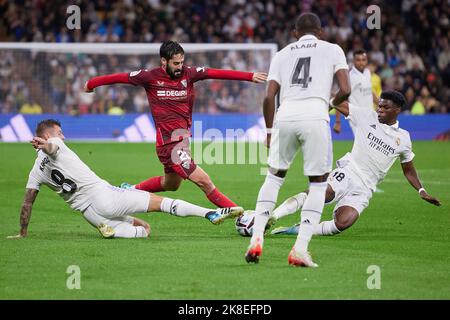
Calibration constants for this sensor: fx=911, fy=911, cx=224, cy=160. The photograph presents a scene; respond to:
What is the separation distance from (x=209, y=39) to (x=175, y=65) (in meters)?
20.3

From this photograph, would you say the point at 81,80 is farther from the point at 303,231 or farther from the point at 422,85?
the point at 303,231

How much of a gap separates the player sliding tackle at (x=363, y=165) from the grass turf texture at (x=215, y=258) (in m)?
0.28

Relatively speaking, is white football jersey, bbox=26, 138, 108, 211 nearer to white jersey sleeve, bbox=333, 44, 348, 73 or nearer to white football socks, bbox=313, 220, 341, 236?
white football socks, bbox=313, 220, 341, 236

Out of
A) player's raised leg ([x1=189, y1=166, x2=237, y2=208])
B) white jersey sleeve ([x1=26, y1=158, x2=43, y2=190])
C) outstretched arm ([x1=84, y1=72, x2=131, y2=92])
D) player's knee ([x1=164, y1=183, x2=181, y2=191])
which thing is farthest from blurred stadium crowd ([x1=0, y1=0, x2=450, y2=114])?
white jersey sleeve ([x1=26, y1=158, x2=43, y2=190])

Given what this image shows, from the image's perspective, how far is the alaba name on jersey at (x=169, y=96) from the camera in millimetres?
11094

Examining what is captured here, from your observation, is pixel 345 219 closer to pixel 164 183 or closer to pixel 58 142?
pixel 164 183

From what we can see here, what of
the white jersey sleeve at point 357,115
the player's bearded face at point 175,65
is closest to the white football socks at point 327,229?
the white jersey sleeve at point 357,115

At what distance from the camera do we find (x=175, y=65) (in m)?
10.9

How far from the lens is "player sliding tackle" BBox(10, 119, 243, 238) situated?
1009 cm

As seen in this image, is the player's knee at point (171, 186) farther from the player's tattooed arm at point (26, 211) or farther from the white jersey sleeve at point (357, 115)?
the white jersey sleeve at point (357, 115)

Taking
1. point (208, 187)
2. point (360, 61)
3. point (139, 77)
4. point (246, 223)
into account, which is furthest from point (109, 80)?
point (360, 61)

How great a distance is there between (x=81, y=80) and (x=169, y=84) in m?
16.7

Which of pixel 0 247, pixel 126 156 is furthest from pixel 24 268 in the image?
pixel 126 156

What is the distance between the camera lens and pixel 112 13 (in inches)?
1220
